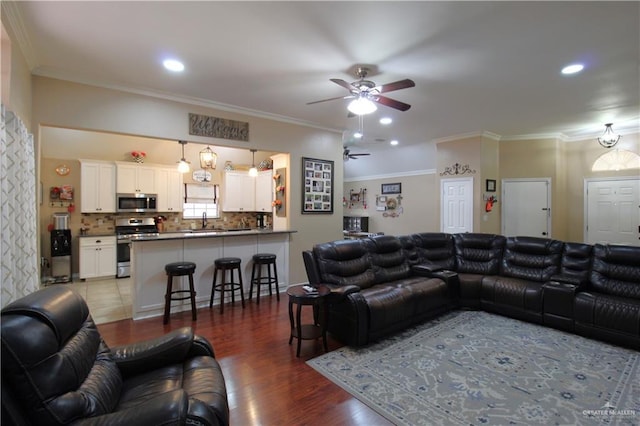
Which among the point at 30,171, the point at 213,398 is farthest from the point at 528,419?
the point at 30,171

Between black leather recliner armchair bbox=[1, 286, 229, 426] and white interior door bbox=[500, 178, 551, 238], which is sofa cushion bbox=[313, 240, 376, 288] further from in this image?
→ white interior door bbox=[500, 178, 551, 238]

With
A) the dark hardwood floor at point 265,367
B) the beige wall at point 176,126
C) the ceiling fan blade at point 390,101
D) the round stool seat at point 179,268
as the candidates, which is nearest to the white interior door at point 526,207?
the beige wall at point 176,126

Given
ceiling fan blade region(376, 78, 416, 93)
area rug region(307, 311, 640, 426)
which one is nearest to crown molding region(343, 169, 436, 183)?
area rug region(307, 311, 640, 426)

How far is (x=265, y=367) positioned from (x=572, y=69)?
447 cm

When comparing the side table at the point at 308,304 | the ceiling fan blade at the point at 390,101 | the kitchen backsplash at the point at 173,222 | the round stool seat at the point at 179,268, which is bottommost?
the side table at the point at 308,304

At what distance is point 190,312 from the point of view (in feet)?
13.7

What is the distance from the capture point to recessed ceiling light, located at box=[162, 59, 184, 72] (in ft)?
10.4

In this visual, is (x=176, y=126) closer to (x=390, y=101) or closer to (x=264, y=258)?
(x=264, y=258)

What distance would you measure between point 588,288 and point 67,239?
835cm

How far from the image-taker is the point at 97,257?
6.11 meters

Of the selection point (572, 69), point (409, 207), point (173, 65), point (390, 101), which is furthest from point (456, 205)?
point (173, 65)

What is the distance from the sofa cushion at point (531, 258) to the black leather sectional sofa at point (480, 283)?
0.04 ft

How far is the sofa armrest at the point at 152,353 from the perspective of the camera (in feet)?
6.05

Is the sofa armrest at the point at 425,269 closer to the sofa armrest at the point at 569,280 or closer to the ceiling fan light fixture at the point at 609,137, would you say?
the sofa armrest at the point at 569,280
